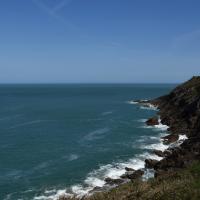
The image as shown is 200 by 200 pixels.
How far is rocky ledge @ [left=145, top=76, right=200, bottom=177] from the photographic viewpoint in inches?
1863

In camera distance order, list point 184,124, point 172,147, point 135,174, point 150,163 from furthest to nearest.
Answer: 1. point 184,124
2. point 172,147
3. point 150,163
4. point 135,174

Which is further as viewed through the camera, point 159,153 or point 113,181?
point 159,153

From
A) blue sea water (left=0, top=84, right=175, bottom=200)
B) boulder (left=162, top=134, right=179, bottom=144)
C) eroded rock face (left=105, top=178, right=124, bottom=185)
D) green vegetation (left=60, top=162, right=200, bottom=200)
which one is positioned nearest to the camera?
green vegetation (left=60, top=162, right=200, bottom=200)

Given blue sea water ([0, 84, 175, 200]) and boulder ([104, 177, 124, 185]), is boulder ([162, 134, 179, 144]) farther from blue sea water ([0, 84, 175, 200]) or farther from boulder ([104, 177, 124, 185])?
boulder ([104, 177, 124, 185])

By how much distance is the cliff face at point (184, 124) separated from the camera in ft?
156

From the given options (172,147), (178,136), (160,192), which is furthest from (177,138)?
(160,192)

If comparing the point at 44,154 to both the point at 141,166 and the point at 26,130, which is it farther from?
the point at 26,130

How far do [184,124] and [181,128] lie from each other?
257 centimetres

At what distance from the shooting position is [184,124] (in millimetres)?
79625

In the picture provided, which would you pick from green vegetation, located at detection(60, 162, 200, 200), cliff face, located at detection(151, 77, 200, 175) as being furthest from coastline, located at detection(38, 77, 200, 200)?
green vegetation, located at detection(60, 162, 200, 200)

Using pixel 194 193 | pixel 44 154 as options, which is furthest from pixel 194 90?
pixel 194 193

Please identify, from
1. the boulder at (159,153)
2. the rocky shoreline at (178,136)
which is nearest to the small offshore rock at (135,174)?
the rocky shoreline at (178,136)

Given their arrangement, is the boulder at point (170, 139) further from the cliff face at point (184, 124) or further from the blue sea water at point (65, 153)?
the blue sea water at point (65, 153)

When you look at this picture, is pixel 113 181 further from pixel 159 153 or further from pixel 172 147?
pixel 172 147
